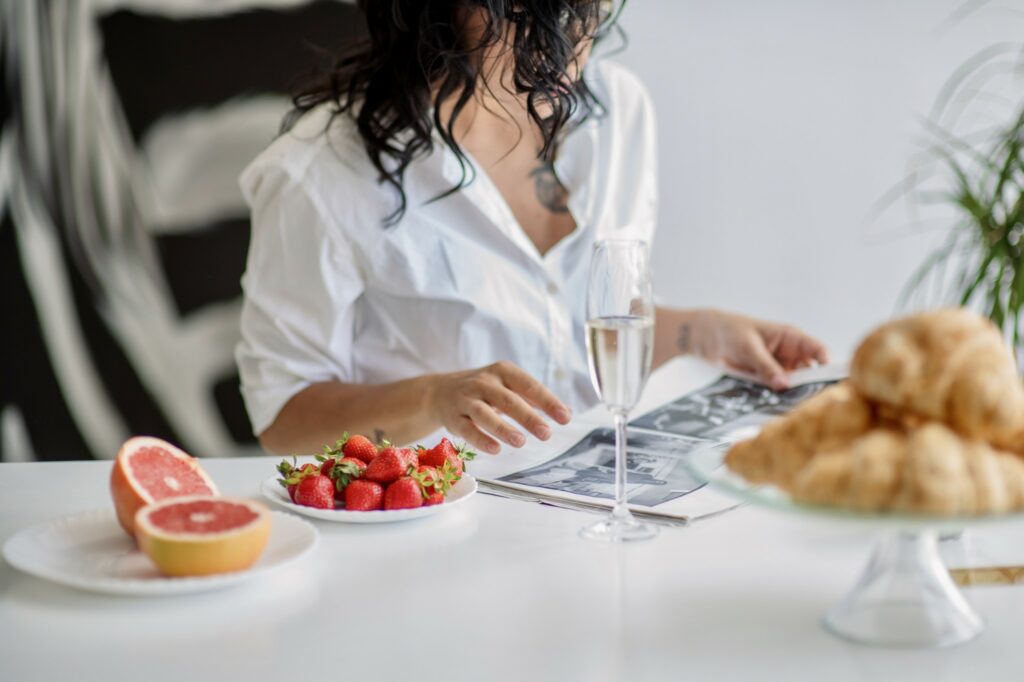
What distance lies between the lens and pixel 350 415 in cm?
175

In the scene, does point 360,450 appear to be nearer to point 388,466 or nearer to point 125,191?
point 388,466

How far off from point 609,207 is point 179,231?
97cm

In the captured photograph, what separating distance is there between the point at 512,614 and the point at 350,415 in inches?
35.7

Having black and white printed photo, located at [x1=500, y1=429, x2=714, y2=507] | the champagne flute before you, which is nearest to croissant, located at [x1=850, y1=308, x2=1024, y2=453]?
the champagne flute

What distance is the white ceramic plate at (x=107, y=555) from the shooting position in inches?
35.2

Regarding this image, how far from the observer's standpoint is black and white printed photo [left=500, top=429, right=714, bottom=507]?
120 cm

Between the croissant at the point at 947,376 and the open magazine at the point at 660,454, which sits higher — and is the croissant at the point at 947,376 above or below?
above

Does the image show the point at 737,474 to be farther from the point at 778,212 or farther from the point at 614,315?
the point at 778,212

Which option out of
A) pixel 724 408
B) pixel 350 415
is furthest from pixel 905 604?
pixel 350 415

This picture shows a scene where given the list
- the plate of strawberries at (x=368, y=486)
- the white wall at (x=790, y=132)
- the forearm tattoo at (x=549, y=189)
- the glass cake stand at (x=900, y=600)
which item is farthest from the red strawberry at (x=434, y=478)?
the white wall at (x=790, y=132)

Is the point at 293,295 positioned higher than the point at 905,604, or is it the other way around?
the point at 293,295

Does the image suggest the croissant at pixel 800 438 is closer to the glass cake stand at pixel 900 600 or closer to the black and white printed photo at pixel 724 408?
the glass cake stand at pixel 900 600

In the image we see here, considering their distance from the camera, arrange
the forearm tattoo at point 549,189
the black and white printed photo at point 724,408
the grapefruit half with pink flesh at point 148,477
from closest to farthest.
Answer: the grapefruit half with pink flesh at point 148,477 → the black and white printed photo at point 724,408 → the forearm tattoo at point 549,189

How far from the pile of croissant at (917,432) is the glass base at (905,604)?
12 cm
